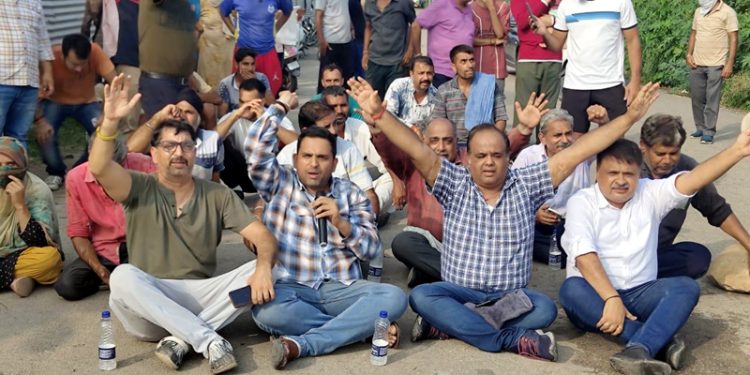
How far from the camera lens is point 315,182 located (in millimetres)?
5453

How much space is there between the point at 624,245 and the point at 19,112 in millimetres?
5555

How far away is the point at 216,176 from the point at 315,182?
8.71 feet

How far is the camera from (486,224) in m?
5.39

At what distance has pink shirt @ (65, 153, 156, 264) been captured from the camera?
5.84 m

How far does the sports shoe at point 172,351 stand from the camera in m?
4.88

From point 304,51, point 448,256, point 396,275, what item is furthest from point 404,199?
point 304,51

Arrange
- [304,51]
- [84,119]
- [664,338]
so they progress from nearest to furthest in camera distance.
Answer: [664,338]
[84,119]
[304,51]

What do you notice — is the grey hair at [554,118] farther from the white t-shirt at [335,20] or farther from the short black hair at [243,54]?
the white t-shirt at [335,20]

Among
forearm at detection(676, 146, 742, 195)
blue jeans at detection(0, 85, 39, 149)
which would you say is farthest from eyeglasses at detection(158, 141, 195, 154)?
blue jeans at detection(0, 85, 39, 149)

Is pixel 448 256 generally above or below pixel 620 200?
below

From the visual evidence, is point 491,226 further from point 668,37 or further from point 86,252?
point 668,37

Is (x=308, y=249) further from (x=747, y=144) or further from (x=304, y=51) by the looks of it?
(x=304, y=51)

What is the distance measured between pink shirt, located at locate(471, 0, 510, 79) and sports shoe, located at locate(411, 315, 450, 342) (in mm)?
5483

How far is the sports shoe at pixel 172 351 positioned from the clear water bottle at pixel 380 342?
38.7 inches
